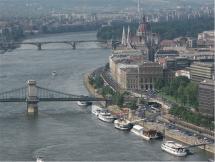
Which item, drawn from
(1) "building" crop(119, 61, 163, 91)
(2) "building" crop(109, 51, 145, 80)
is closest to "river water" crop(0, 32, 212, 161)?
(2) "building" crop(109, 51, 145, 80)

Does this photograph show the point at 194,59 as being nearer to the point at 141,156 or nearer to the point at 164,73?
the point at 164,73

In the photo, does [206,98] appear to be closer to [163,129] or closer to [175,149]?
[163,129]

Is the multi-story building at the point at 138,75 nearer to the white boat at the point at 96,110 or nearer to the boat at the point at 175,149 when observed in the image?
the white boat at the point at 96,110

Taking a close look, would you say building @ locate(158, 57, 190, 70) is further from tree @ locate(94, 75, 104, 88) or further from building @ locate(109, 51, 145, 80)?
Result: tree @ locate(94, 75, 104, 88)

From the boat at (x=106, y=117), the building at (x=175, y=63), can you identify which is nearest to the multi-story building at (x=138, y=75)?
the building at (x=175, y=63)

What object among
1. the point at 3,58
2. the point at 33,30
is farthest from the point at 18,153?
the point at 33,30

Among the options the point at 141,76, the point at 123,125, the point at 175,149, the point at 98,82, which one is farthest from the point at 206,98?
the point at 98,82
